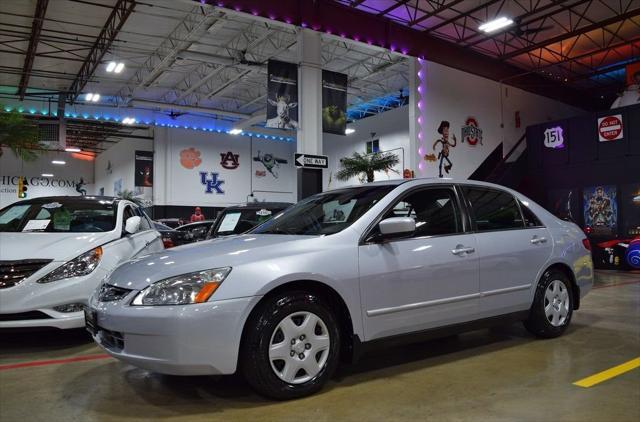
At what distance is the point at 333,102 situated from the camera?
1200cm

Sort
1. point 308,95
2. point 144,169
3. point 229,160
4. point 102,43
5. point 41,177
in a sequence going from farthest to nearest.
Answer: point 41,177 → point 229,160 → point 144,169 → point 102,43 → point 308,95

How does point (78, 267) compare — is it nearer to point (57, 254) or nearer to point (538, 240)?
point (57, 254)

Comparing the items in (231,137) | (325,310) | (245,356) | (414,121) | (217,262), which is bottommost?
(245,356)

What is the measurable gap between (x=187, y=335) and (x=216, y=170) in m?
23.2

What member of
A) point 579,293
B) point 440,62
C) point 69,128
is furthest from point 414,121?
point 69,128

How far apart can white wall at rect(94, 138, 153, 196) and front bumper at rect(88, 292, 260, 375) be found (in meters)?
22.7

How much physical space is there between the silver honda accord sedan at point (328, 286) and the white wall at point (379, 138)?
56.0 ft

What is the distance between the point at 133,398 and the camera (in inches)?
119

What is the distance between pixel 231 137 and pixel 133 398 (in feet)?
76.9

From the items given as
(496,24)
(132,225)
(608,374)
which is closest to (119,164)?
(496,24)

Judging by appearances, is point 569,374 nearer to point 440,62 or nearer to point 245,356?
A: point 245,356

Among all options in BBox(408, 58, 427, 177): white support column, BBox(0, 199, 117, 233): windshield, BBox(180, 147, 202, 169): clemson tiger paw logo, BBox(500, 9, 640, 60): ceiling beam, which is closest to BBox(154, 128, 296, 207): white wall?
BBox(180, 147, 202, 169): clemson tiger paw logo

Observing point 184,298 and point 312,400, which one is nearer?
point 184,298

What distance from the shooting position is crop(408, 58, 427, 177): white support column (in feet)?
45.6
